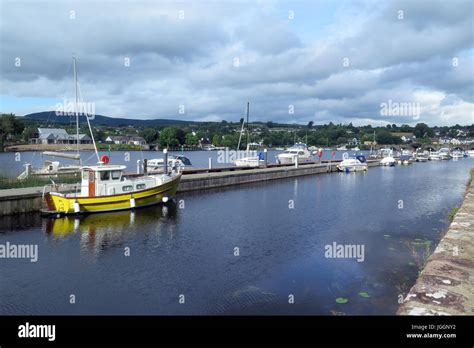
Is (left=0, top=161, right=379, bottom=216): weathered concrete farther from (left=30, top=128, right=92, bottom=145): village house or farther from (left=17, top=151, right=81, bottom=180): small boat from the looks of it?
(left=30, top=128, right=92, bottom=145): village house

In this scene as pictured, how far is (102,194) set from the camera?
28.4 metres

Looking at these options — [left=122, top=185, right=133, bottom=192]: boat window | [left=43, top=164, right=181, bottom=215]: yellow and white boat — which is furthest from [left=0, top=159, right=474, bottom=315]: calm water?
[left=122, top=185, right=133, bottom=192]: boat window

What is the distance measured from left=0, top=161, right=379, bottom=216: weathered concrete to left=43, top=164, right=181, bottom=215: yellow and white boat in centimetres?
146

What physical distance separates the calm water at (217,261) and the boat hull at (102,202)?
2.42 ft

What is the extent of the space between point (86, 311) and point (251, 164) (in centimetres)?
5398

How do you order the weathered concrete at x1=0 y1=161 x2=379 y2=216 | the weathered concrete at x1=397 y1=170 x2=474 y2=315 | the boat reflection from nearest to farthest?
the weathered concrete at x1=397 y1=170 x2=474 y2=315 → the boat reflection → the weathered concrete at x1=0 y1=161 x2=379 y2=216

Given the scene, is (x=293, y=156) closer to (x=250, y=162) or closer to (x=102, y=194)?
(x=250, y=162)

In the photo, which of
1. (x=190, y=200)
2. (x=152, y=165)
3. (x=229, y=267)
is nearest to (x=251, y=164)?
(x=152, y=165)

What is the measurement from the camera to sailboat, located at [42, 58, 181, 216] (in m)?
27.0

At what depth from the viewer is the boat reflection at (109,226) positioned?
22188 mm

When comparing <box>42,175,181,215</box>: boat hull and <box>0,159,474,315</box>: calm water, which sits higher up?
<box>42,175,181,215</box>: boat hull

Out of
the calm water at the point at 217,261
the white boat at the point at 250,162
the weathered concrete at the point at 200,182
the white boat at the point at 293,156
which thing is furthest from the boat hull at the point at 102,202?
the white boat at the point at 293,156

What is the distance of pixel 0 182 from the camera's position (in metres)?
31.5

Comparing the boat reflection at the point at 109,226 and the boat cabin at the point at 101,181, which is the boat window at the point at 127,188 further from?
the boat reflection at the point at 109,226
